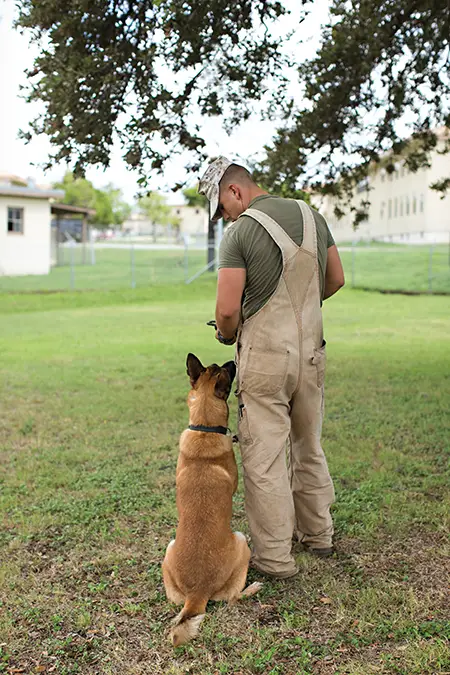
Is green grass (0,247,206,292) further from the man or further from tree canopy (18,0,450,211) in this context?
the man

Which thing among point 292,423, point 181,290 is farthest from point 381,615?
point 181,290

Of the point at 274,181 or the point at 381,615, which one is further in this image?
the point at 274,181

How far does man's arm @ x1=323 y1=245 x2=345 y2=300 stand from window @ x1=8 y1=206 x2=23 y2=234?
27.8 m

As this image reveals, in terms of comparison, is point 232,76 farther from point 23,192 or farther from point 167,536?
point 23,192

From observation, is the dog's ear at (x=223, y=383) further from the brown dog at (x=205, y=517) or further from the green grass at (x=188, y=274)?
the green grass at (x=188, y=274)

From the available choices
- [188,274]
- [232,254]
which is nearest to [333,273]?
[232,254]

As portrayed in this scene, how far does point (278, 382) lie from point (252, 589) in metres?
1.13

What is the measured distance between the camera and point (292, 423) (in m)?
4.13

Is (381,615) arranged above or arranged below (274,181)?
below

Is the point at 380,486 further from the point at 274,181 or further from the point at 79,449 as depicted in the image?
the point at 274,181

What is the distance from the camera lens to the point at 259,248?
12.4ft

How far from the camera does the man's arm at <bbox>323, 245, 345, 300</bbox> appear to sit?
13.6ft

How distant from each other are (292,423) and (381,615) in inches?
44.9

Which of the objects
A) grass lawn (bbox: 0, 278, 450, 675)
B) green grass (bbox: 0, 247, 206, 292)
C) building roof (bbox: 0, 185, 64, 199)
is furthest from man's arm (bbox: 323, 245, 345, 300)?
building roof (bbox: 0, 185, 64, 199)
